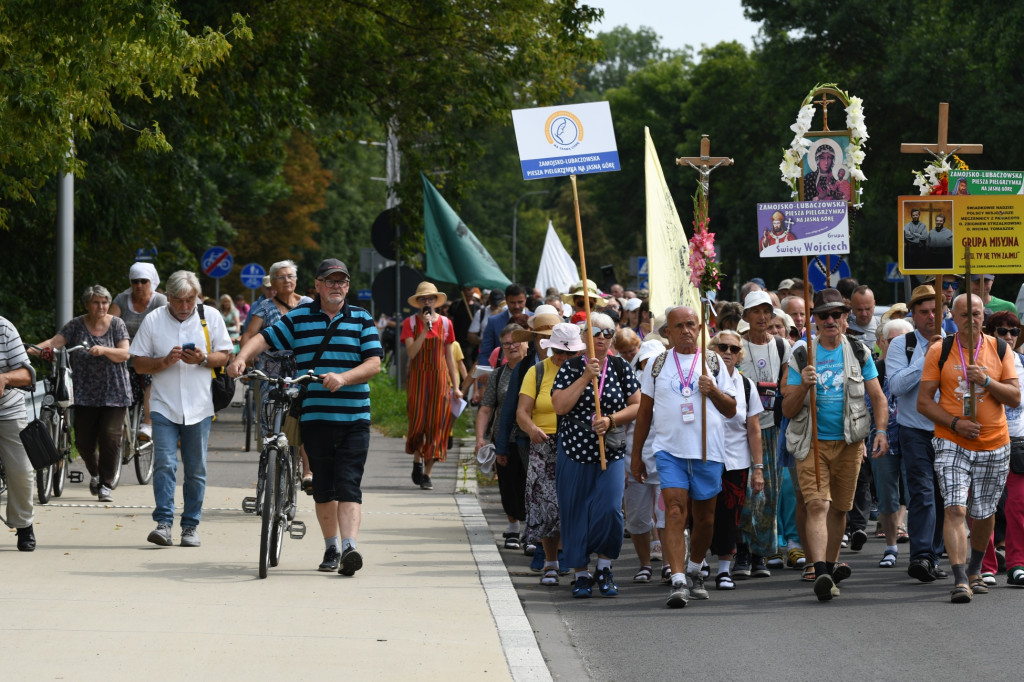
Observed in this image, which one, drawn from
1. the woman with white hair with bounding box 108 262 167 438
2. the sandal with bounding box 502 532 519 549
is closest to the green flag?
the woman with white hair with bounding box 108 262 167 438

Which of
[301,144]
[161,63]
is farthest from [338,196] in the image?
[161,63]

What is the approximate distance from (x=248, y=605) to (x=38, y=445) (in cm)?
273

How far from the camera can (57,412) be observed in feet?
44.1

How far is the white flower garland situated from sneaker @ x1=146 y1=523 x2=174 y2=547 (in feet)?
15.5

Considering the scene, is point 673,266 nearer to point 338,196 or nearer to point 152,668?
point 152,668

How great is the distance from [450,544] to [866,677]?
471cm

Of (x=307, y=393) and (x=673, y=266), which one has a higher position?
(x=673, y=266)

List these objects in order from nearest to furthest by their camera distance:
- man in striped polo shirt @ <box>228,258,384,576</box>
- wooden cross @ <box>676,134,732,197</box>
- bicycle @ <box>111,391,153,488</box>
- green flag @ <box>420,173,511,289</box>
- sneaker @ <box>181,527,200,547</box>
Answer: man in striped polo shirt @ <box>228,258,384,576</box>
wooden cross @ <box>676,134,732,197</box>
sneaker @ <box>181,527,200,547</box>
bicycle @ <box>111,391,153,488</box>
green flag @ <box>420,173,511,289</box>

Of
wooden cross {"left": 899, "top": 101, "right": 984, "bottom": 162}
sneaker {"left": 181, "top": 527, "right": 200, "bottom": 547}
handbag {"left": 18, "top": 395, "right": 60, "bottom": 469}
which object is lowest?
sneaker {"left": 181, "top": 527, "right": 200, "bottom": 547}

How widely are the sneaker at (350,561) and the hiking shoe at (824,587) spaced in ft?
8.94

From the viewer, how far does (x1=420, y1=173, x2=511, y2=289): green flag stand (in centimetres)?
1838

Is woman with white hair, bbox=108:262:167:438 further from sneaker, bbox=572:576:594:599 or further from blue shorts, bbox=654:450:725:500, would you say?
blue shorts, bbox=654:450:725:500

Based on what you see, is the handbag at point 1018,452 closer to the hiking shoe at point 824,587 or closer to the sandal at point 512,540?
the hiking shoe at point 824,587

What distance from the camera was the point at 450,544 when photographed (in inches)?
450
